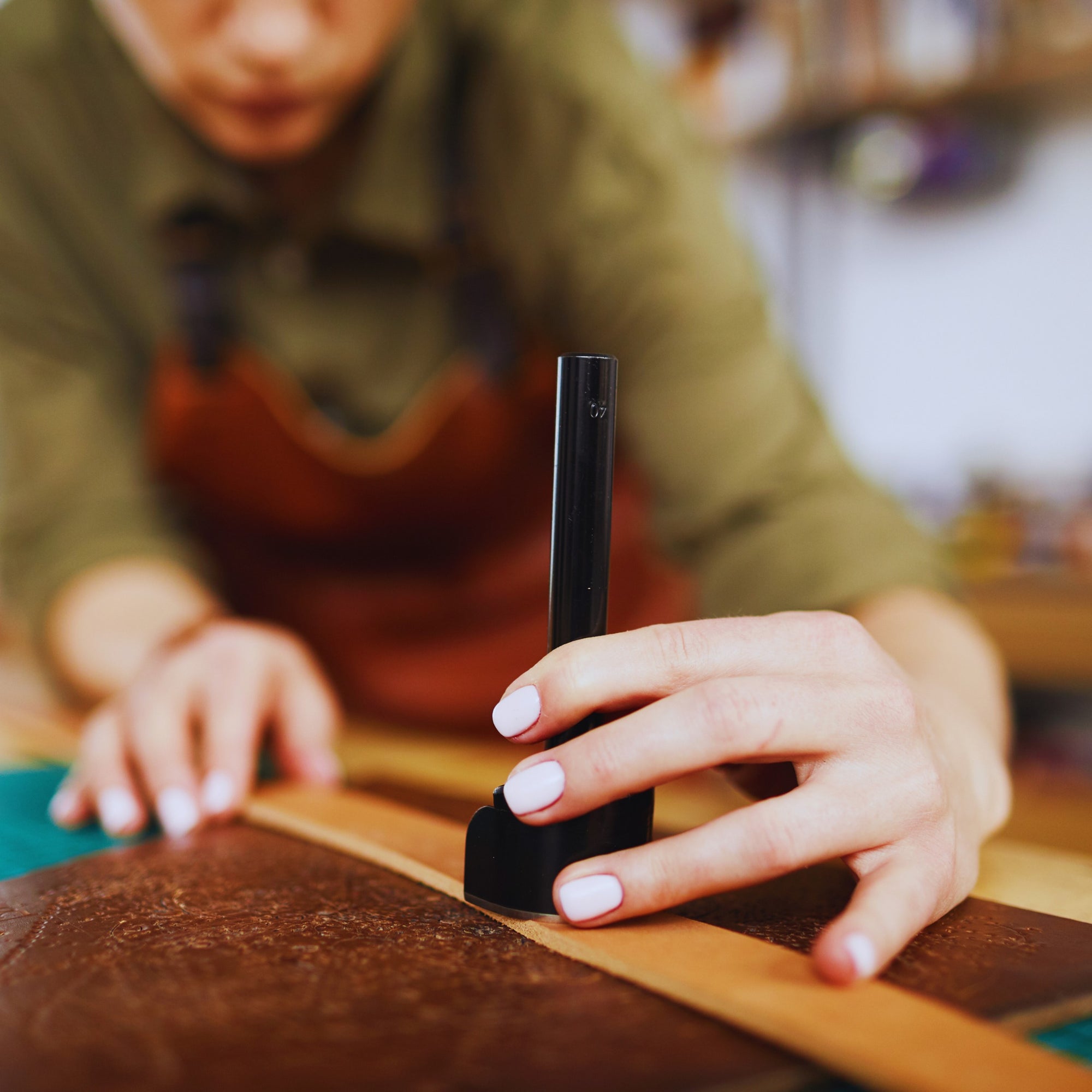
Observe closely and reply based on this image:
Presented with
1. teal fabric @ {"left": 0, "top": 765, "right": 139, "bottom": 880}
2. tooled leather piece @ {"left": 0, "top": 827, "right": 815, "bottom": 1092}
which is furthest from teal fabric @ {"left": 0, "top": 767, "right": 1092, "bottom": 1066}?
tooled leather piece @ {"left": 0, "top": 827, "right": 815, "bottom": 1092}

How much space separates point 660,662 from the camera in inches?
16.5

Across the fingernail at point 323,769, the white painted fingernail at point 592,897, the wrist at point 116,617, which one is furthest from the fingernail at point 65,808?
the white painted fingernail at point 592,897

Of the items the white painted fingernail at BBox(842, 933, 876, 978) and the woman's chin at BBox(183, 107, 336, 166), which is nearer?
Answer: the white painted fingernail at BBox(842, 933, 876, 978)

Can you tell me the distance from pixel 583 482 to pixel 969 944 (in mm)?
243

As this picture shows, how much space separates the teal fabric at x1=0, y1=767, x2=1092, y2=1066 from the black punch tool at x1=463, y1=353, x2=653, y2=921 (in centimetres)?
29

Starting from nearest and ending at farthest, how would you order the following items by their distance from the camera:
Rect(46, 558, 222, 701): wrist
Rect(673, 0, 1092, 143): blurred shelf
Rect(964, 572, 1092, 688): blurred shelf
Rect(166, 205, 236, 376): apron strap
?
Rect(46, 558, 222, 701): wrist < Rect(166, 205, 236, 376): apron strap < Rect(964, 572, 1092, 688): blurred shelf < Rect(673, 0, 1092, 143): blurred shelf

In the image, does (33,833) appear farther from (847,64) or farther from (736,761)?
(847,64)

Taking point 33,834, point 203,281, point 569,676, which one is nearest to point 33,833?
point 33,834

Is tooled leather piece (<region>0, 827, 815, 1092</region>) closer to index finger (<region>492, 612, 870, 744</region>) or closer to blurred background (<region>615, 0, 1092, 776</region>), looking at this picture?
index finger (<region>492, 612, 870, 744</region>)

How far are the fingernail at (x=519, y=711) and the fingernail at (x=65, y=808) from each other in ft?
→ 1.28

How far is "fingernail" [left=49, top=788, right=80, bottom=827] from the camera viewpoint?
662 millimetres

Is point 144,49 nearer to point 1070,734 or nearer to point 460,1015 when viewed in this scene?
point 460,1015

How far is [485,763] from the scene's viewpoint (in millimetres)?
905

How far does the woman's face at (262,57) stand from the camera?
78cm
